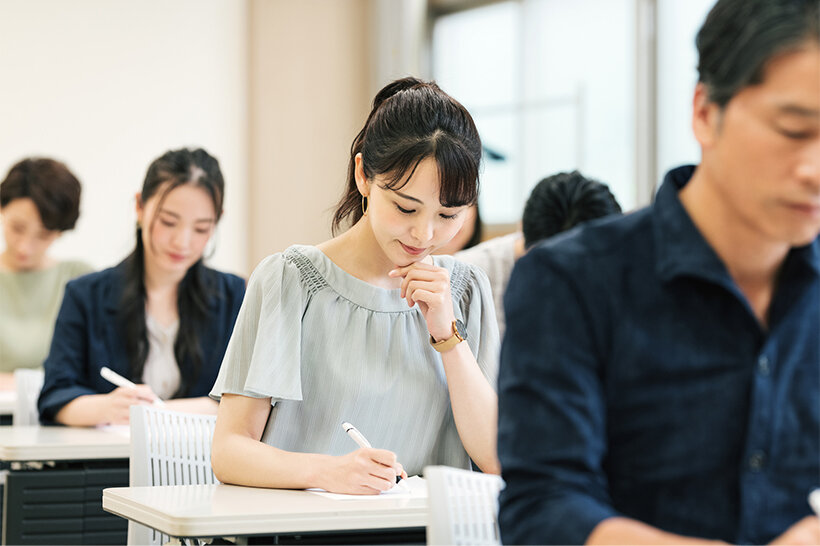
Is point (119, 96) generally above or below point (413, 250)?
above

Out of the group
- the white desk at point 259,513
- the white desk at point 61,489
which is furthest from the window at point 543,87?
the white desk at point 259,513

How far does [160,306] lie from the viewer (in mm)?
2877

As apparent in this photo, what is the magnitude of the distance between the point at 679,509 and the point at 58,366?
2144 millimetres

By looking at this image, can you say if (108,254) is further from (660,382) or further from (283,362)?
(660,382)

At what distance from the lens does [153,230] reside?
109 inches

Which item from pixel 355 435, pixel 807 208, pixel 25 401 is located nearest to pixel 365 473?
pixel 355 435

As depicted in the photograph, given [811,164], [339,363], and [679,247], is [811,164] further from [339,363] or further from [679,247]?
[339,363]

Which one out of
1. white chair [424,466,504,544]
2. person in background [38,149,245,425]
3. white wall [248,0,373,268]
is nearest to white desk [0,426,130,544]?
person in background [38,149,245,425]

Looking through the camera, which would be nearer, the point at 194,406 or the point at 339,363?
the point at 339,363

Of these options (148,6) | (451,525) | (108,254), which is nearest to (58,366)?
(451,525)

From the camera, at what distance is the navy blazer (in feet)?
9.03

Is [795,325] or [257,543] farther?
[257,543]

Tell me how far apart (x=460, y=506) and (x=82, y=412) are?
62.4 inches

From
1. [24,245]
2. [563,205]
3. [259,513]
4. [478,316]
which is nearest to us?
[259,513]
